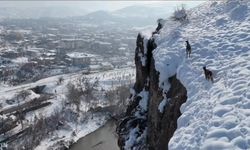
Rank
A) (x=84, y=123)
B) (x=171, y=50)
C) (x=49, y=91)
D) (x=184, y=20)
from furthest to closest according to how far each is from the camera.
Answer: (x=49, y=91) < (x=84, y=123) < (x=184, y=20) < (x=171, y=50)

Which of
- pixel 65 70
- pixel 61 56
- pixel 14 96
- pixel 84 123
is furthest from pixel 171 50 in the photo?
pixel 61 56

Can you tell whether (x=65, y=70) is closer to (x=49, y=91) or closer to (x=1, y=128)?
(x=49, y=91)

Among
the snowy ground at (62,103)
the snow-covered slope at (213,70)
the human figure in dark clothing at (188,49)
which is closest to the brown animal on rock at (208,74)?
the snow-covered slope at (213,70)

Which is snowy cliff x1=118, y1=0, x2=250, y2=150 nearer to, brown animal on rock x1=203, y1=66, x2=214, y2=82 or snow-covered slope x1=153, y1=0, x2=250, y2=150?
snow-covered slope x1=153, y1=0, x2=250, y2=150

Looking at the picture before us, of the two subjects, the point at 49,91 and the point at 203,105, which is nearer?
the point at 203,105

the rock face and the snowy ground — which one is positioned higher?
the rock face

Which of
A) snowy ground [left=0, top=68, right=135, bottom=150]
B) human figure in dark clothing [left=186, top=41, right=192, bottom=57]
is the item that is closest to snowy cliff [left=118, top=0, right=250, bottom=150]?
human figure in dark clothing [left=186, top=41, right=192, bottom=57]

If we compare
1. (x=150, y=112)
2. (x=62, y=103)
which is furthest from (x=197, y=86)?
(x=62, y=103)

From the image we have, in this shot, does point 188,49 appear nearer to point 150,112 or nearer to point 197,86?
point 197,86
